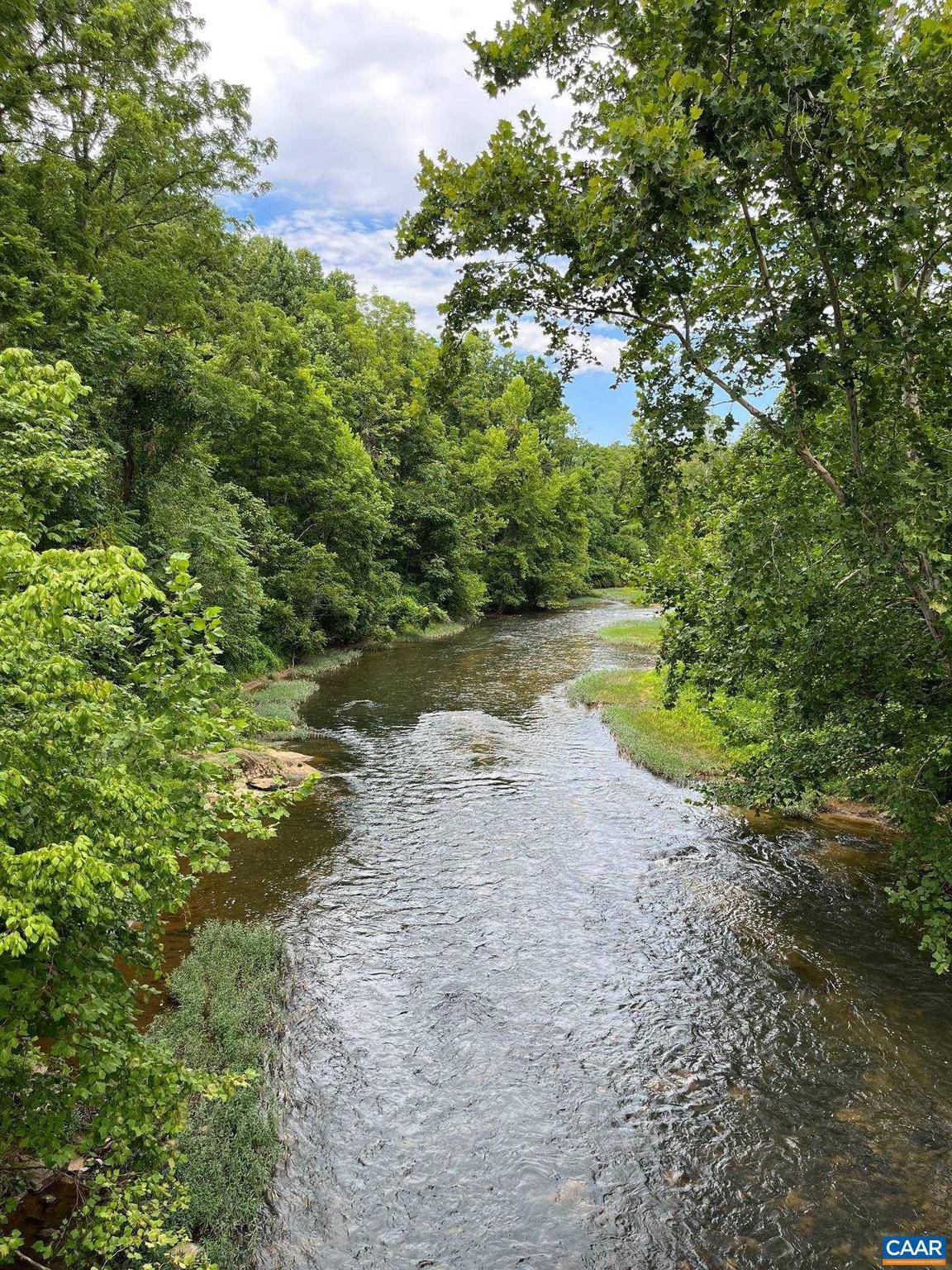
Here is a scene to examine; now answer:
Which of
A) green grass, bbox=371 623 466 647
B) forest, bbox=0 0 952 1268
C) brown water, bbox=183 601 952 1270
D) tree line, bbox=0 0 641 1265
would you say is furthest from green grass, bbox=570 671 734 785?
green grass, bbox=371 623 466 647

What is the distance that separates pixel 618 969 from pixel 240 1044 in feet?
16.6

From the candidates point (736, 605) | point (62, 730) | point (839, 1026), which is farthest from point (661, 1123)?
point (62, 730)

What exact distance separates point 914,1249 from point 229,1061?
6.62m

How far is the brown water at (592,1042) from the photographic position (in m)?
6.11

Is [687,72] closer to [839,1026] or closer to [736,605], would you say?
[736,605]

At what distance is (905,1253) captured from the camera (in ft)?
18.9

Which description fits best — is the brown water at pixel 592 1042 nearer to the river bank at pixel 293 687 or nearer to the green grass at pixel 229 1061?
the green grass at pixel 229 1061

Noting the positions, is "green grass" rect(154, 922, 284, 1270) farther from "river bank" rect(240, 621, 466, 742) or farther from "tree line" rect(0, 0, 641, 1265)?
"river bank" rect(240, 621, 466, 742)

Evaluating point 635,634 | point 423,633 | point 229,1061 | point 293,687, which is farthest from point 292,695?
point 635,634

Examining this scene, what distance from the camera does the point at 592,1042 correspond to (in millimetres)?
8375

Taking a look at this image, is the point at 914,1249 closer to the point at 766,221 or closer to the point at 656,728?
the point at 766,221

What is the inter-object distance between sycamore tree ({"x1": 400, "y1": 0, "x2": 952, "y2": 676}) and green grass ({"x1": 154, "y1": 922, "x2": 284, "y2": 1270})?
823 centimetres

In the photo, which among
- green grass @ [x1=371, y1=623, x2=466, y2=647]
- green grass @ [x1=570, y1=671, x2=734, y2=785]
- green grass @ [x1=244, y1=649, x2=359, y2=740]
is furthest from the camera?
green grass @ [x1=371, y1=623, x2=466, y2=647]

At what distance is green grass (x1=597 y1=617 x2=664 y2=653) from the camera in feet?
125
